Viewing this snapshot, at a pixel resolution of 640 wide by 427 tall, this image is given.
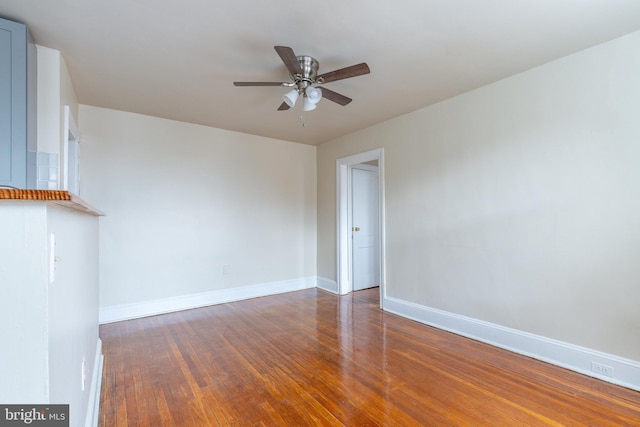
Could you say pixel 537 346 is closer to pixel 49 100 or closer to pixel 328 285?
pixel 328 285

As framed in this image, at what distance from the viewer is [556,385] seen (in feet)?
6.94

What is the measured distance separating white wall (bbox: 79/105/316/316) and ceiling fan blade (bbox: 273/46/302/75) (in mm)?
2435

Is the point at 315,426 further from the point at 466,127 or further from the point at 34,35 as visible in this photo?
the point at 34,35

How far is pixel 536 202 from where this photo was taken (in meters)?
2.56

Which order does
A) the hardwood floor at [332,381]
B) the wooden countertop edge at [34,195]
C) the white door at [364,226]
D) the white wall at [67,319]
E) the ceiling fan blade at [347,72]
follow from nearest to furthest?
the wooden countertop edge at [34,195]
the white wall at [67,319]
the hardwood floor at [332,381]
the ceiling fan blade at [347,72]
the white door at [364,226]

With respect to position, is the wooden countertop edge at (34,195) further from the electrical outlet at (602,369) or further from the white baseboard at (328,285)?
the white baseboard at (328,285)

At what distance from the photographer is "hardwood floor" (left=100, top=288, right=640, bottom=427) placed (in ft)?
5.91

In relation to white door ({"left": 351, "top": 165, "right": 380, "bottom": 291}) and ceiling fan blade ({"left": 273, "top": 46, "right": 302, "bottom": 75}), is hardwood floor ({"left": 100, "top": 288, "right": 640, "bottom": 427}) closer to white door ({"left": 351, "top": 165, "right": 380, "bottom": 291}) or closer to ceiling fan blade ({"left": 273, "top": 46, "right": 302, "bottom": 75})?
white door ({"left": 351, "top": 165, "right": 380, "bottom": 291})

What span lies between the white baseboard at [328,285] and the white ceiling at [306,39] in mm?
2922

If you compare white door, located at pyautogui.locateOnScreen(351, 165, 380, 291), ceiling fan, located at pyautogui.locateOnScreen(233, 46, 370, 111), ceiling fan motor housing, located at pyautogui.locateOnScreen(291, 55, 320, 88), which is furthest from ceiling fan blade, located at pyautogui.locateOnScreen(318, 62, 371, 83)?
white door, located at pyautogui.locateOnScreen(351, 165, 380, 291)

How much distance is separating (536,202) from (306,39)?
2.33 metres

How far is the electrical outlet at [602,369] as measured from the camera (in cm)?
217

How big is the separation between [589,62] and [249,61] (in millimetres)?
2676

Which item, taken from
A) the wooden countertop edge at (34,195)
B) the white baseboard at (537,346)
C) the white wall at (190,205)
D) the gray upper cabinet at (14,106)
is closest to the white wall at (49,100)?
the gray upper cabinet at (14,106)
